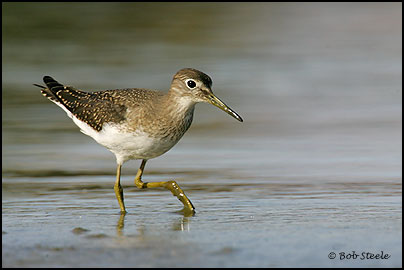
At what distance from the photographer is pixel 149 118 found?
858 centimetres

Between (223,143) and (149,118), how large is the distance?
3109 millimetres

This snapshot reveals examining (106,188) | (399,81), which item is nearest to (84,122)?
(106,188)

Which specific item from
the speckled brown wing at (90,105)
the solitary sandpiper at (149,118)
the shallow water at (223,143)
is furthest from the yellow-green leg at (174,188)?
the speckled brown wing at (90,105)

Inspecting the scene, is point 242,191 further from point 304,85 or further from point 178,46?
point 178,46

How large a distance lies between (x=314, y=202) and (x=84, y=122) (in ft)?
9.14

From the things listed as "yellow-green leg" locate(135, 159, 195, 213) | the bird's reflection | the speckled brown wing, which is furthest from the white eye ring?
the bird's reflection

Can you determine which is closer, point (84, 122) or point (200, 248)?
point (200, 248)

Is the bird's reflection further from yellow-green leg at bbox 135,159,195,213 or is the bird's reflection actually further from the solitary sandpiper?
the solitary sandpiper

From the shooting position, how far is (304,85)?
1527cm

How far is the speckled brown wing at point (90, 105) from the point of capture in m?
8.85

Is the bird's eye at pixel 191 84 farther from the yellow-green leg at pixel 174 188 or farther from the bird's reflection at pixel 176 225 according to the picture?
the bird's reflection at pixel 176 225

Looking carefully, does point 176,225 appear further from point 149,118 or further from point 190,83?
point 190,83

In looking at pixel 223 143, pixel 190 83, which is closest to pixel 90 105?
pixel 190 83

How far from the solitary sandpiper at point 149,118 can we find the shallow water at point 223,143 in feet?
1.77
